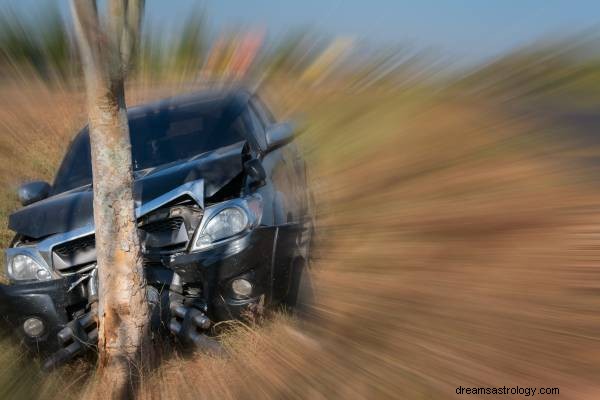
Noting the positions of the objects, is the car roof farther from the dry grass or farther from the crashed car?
the crashed car

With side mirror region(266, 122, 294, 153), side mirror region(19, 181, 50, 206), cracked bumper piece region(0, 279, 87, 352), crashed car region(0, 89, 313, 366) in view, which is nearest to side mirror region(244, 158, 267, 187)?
crashed car region(0, 89, 313, 366)

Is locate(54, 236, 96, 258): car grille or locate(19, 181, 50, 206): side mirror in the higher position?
locate(19, 181, 50, 206): side mirror

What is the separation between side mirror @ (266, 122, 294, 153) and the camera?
5719 millimetres

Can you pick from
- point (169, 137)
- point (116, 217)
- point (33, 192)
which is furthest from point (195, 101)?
point (116, 217)

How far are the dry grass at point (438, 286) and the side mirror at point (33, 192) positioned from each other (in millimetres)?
1738

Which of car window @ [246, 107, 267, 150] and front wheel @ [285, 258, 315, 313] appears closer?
front wheel @ [285, 258, 315, 313]

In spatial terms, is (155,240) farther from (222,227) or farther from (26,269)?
(26,269)

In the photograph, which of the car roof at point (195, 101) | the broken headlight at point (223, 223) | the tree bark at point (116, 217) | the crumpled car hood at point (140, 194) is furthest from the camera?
the car roof at point (195, 101)

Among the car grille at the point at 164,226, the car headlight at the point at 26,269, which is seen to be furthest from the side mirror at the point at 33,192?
the car grille at the point at 164,226

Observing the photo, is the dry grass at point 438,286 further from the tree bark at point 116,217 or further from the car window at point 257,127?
the car window at point 257,127

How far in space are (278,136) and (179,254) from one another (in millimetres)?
1616

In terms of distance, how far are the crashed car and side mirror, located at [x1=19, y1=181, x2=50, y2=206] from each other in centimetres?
85

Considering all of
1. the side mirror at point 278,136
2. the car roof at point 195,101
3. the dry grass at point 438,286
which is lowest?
the dry grass at point 438,286

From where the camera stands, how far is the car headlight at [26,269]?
458 centimetres
